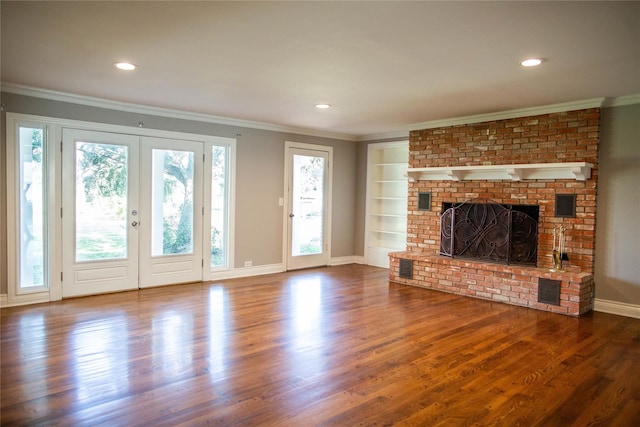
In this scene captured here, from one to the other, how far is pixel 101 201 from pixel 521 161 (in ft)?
17.3

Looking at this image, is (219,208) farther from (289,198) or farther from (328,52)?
(328,52)

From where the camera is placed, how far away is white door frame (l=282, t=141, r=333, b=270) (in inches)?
286

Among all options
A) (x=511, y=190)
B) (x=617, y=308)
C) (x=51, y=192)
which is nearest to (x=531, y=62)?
(x=511, y=190)

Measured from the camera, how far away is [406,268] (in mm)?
6387

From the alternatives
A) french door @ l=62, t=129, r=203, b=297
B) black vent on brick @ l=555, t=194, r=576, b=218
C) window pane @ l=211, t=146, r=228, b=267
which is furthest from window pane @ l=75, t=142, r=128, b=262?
black vent on brick @ l=555, t=194, r=576, b=218

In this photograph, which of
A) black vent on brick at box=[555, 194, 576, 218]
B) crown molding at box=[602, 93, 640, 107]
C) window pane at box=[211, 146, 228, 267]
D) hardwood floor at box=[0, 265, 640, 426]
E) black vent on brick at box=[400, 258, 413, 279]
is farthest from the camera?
window pane at box=[211, 146, 228, 267]

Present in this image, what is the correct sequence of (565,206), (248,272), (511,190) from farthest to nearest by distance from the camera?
(248,272) → (511,190) → (565,206)

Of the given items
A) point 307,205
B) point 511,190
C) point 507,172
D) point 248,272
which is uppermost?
point 507,172

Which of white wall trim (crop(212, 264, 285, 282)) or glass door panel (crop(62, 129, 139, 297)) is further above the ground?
glass door panel (crop(62, 129, 139, 297))

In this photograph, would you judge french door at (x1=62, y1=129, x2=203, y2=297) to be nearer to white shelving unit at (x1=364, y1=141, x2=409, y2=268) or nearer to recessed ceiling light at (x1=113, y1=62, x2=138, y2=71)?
recessed ceiling light at (x1=113, y1=62, x2=138, y2=71)

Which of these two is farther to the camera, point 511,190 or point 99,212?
point 511,190

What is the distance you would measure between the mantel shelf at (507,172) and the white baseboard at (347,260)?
2163 millimetres

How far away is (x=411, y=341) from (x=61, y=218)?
13.6 ft

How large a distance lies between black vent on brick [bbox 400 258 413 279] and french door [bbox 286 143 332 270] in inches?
72.8
